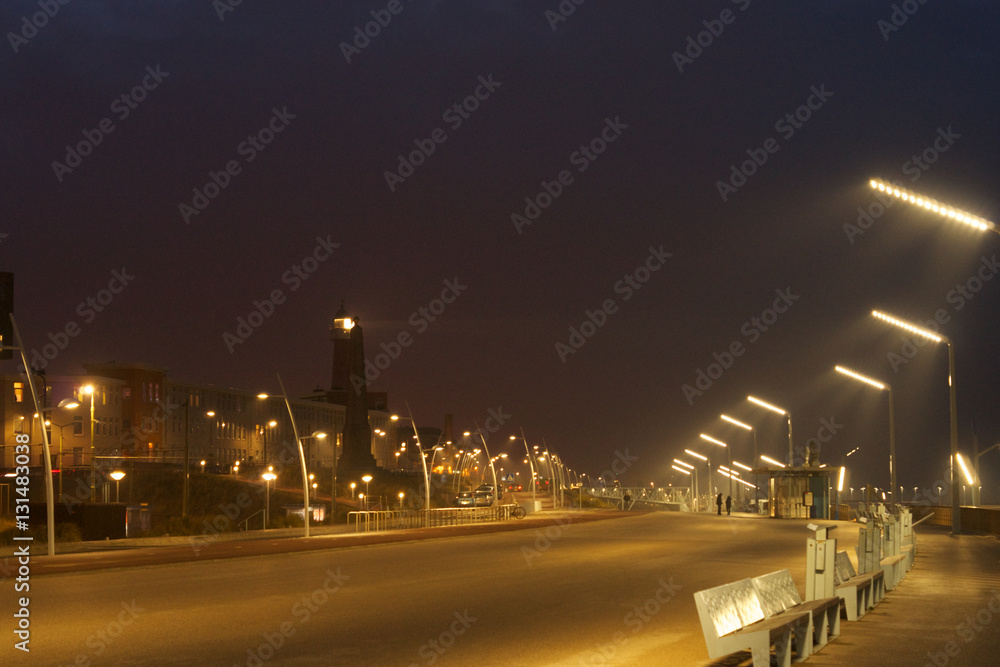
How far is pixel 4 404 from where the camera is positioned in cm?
7088

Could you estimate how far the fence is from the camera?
144 feet

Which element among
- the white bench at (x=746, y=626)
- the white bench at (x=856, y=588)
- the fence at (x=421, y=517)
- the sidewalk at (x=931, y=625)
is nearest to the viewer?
the white bench at (x=746, y=626)

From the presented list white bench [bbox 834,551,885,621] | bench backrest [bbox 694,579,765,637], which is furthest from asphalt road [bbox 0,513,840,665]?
white bench [bbox 834,551,885,621]

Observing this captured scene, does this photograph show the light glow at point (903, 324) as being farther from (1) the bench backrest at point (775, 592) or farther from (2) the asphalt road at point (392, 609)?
(1) the bench backrest at point (775, 592)

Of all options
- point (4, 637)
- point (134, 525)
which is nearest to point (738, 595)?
point (4, 637)

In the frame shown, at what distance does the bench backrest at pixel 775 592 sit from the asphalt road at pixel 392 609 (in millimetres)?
874

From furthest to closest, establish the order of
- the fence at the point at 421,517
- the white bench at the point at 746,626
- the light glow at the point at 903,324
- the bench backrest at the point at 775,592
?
the fence at the point at 421,517
the light glow at the point at 903,324
the bench backrest at the point at 775,592
the white bench at the point at 746,626

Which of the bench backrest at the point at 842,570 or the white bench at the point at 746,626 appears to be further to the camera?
the bench backrest at the point at 842,570

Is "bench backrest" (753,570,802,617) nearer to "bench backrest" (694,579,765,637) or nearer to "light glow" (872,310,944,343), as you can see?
"bench backrest" (694,579,765,637)

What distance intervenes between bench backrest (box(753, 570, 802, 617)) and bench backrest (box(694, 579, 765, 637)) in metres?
0.20

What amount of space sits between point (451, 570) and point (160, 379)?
86700 mm

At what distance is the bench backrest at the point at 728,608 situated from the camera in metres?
8.69

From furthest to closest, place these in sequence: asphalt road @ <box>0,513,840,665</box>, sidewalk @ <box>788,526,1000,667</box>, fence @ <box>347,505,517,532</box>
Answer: fence @ <box>347,505,517,532</box>
asphalt road @ <box>0,513,840,665</box>
sidewalk @ <box>788,526,1000,667</box>

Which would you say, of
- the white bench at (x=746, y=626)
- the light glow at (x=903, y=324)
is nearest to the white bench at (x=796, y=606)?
the white bench at (x=746, y=626)
